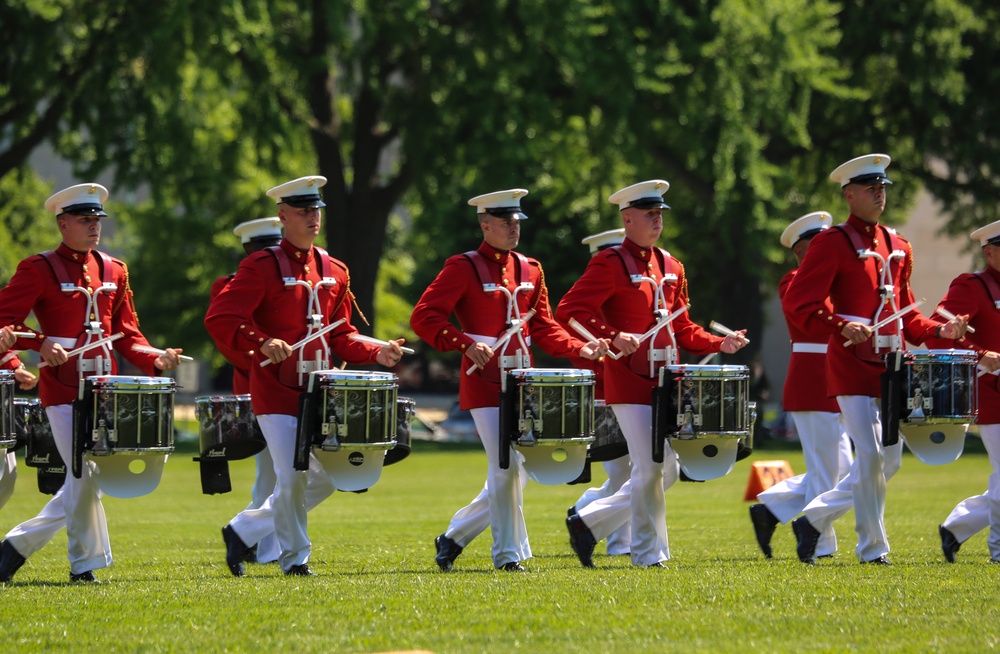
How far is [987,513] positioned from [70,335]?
19.2 feet

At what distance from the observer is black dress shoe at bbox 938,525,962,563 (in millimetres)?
11586

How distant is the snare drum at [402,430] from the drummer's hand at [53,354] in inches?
79.8

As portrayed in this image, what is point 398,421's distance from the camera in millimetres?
11227

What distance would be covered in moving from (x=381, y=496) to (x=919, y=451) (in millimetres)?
10504

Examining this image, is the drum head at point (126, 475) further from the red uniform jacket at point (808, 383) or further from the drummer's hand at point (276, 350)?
the red uniform jacket at point (808, 383)

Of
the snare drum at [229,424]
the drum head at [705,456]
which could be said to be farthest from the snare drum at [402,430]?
the drum head at [705,456]

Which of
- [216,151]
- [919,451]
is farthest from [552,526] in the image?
[216,151]

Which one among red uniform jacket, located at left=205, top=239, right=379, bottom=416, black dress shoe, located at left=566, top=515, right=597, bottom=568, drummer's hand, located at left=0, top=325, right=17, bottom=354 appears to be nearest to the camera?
drummer's hand, located at left=0, top=325, right=17, bottom=354

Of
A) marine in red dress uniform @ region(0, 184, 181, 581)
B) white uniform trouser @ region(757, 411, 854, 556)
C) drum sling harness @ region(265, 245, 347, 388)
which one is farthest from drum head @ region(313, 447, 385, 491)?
white uniform trouser @ region(757, 411, 854, 556)

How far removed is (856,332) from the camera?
35.6ft

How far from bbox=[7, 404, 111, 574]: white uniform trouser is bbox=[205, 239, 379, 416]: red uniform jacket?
1.03m

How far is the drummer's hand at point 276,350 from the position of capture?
34.1 ft

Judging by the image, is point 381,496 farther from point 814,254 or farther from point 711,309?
point 711,309

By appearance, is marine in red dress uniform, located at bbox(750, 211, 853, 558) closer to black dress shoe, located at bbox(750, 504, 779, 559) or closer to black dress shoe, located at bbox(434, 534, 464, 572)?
black dress shoe, located at bbox(750, 504, 779, 559)
